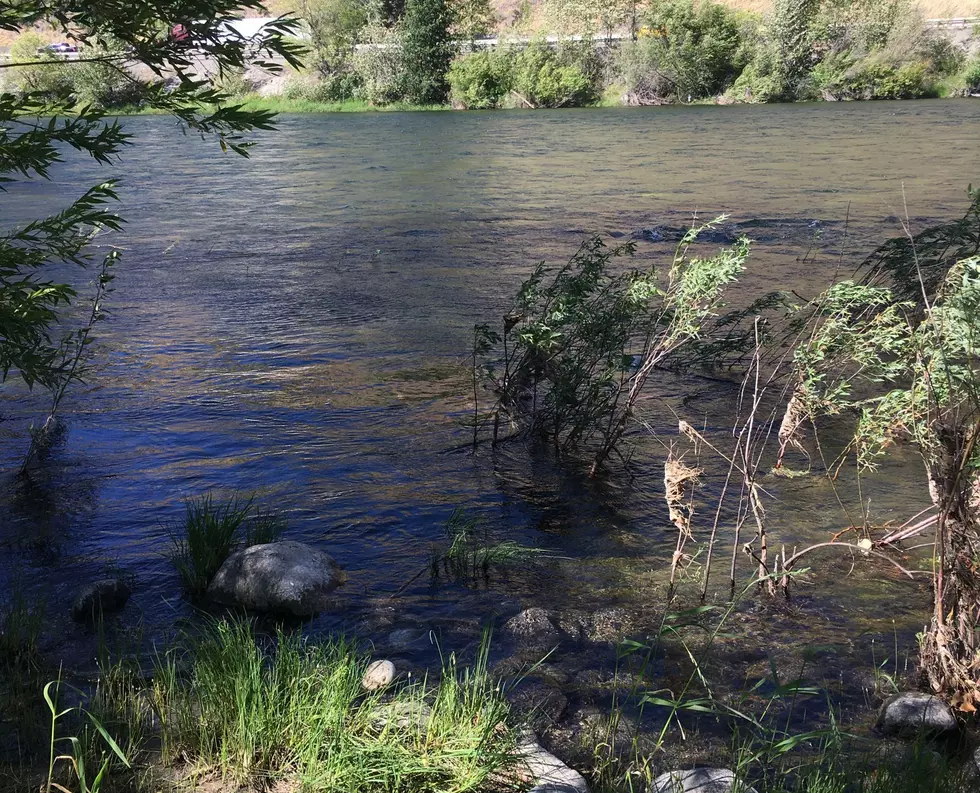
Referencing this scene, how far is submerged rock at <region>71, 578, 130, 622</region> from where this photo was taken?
493 centimetres

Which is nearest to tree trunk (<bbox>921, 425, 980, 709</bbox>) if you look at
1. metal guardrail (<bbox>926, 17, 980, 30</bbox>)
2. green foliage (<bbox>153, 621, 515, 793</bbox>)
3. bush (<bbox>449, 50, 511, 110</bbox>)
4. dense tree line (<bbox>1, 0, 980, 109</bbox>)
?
green foliage (<bbox>153, 621, 515, 793</bbox>)

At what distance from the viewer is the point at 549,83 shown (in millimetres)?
56625

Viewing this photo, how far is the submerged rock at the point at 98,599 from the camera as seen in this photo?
16.2 ft

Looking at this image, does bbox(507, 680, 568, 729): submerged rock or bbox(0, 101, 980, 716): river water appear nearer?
bbox(507, 680, 568, 729): submerged rock

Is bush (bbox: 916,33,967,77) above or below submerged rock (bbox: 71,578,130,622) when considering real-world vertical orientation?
above

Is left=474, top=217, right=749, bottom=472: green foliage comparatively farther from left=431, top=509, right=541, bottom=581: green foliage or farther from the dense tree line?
the dense tree line

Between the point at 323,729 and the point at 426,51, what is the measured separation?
6198cm

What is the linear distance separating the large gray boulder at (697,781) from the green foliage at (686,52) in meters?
57.1

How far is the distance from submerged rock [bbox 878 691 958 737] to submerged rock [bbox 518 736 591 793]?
56.5 inches

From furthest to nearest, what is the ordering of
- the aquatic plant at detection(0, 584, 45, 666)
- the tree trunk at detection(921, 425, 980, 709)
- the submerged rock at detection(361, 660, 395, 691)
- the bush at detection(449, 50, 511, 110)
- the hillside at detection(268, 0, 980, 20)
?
the hillside at detection(268, 0, 980, 20) < the bush at detection(449, 50, 511, 110) < the aquatic plant at detection(0, 584, 45, 666) < the submerged rock at detection(361, 660, 395, 691) < the tree trunk at detection(921, 425, 980, 709)

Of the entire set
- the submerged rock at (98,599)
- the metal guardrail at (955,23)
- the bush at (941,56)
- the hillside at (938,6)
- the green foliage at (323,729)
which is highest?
the hillside at (938,6)

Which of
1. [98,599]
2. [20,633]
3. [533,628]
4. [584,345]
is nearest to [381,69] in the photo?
[584,345]

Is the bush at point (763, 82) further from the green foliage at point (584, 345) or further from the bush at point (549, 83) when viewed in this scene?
the green foliage at point (584, 345)

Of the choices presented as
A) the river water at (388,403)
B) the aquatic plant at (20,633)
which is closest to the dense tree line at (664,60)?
the river water at (388,403)
